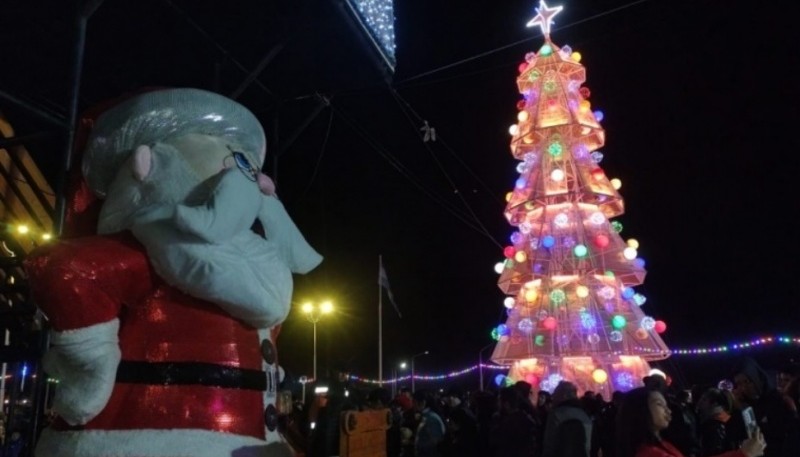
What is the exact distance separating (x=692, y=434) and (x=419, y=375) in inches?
1530

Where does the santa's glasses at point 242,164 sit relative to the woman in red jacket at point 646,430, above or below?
above

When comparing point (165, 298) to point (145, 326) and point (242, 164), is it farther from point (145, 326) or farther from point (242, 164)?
point (242, 164)

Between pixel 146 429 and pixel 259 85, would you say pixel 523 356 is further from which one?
pixel 146 429

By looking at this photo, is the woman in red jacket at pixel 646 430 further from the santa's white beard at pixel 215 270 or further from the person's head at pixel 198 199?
the santa's white beard at pixel 215 270

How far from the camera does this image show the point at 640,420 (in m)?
3.46

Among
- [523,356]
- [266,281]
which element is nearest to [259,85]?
[266,281]

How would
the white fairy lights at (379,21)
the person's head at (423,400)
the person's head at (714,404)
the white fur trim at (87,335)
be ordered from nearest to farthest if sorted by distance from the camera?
the white fur trim at (87,335) → the person's head at (714,404) → the white fairy lights at (379,21) → the person's head at (423,400)

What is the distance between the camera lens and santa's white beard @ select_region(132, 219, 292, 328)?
254 centimetres

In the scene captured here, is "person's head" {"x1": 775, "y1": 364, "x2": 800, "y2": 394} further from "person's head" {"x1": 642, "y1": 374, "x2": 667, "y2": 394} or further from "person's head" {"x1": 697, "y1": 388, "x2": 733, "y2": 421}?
"person's head" {"x1": 642, "y1": 374, "x2": 667, "y2": 394}

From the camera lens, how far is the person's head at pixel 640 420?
343 cm

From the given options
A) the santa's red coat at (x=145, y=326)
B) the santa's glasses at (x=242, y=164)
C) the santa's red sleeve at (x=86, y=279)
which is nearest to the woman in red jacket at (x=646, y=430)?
the santa's red coat at (x=145, y=326)

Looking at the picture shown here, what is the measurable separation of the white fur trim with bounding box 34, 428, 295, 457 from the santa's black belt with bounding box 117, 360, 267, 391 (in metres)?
0.19

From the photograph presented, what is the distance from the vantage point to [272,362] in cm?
289

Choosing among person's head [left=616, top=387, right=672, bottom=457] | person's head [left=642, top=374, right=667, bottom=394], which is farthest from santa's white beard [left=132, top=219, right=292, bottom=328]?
person's head [left=642, top=374, right=667, bottom=394]
